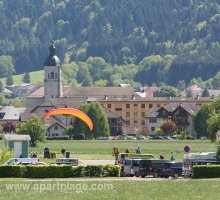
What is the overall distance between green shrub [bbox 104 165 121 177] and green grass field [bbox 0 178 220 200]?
4172 mm

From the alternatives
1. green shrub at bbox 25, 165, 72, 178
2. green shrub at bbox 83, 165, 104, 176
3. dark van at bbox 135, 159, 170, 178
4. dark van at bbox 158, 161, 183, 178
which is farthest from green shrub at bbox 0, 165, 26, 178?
dark van at bbox 158, 161, 183, 178

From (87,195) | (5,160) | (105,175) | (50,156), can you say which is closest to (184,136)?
(50,156)

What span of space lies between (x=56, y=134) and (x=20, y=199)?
477 ft

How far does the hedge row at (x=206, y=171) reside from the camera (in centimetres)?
5622

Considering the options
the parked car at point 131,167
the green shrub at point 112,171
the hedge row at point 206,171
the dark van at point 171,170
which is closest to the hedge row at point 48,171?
the green shrub at point 112,171

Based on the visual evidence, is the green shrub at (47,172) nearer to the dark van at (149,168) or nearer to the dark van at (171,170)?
the dark van at (149,168)

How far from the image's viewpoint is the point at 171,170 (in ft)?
198

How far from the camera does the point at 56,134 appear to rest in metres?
187

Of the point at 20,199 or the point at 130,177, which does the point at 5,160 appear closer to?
the point at 130,177

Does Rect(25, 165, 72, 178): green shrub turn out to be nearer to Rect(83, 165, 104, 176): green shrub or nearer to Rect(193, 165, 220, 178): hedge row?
Rect(83, 165, 104, 176): green shrub

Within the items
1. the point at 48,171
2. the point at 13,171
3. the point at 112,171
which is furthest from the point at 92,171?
the point at 13,171

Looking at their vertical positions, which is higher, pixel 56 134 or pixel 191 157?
pixel 56 134

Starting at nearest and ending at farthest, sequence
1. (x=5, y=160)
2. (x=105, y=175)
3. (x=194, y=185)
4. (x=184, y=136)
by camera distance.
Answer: (x=194, y=185) → (x=105, y=175) → (x=5, y=160) → (x=184, y=136)

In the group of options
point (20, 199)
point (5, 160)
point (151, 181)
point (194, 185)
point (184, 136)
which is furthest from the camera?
point (184, 136)
